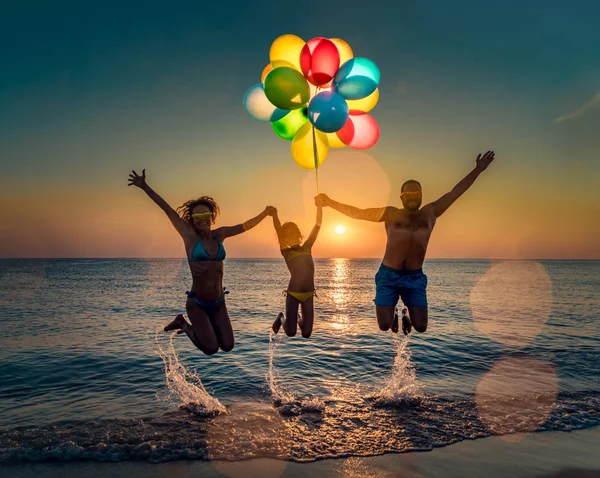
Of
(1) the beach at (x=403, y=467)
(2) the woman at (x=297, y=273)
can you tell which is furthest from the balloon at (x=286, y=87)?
(1) the beach at (x=403, y=467)

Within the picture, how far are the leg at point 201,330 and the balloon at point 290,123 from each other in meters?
3.39

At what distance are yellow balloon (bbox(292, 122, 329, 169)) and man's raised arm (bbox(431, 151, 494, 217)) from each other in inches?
87.2

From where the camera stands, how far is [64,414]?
978 cm

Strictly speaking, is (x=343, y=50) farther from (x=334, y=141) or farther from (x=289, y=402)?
(x=289, y=402)

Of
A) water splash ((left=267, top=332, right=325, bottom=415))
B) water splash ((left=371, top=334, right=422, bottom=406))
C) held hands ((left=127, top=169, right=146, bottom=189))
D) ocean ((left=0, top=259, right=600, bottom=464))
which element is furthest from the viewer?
water splash ((left=371, top=334, right=422, bottom=406))

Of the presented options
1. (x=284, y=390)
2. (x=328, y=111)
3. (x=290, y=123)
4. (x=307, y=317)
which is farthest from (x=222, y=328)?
(x=284, y=390)

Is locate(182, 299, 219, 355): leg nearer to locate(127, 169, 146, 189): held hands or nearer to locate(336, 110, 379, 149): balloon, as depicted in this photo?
locate(127, 169, 146, 189): held hands

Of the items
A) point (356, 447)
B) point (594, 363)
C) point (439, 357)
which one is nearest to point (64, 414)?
point (356, 447)

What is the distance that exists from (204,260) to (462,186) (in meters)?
4.18

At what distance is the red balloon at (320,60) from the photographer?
659 cm

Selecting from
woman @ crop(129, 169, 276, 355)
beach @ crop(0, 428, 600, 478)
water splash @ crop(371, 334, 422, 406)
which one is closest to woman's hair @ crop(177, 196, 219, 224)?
woman @ crop(129, 169, 276, 355)

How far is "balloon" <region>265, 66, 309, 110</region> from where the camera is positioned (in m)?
6.45

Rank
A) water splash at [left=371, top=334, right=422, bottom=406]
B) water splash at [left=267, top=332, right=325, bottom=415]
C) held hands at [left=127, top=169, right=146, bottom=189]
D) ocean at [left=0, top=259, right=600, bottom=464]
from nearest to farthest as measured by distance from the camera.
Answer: held hands at [left=127, top=169, right=146, bottom=189]
ocean at [left=0, top=259, right=600, bottom=464]
water splash at [left=267, top=332, right=325, bottom=415]
water splash at [left=371, top=334, right=422, bottom=406]

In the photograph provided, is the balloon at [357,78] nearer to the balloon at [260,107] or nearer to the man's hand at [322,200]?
the balloon at [260,107]
